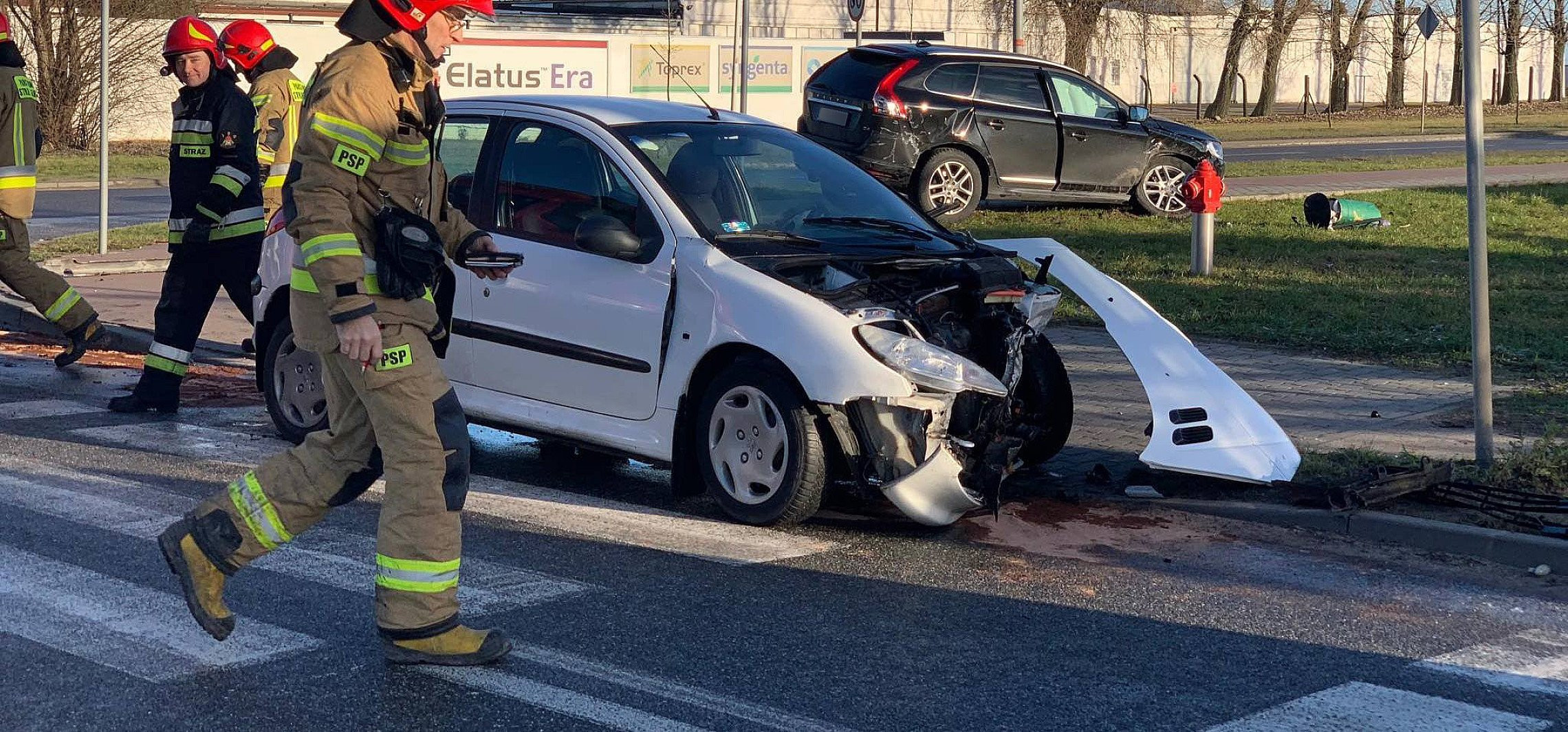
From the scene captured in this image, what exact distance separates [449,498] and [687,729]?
970 mm

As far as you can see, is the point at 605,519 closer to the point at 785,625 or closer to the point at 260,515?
the point at 785,625

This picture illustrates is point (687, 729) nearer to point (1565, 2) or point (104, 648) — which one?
point (104, 648)

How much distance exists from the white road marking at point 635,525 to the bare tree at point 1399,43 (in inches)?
1748

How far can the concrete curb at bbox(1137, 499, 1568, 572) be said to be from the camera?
19.3 ft

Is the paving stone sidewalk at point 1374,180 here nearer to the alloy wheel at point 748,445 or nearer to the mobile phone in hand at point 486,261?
the alloy wheel at point 748,445

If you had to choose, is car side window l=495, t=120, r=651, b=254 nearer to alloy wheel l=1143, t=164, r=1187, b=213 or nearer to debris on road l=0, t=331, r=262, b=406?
debris on road l=0, t=331, r=262, b=406

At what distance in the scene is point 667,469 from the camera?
754 centimetres

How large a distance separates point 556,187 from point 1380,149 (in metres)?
26.1

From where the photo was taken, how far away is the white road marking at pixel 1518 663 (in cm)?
463

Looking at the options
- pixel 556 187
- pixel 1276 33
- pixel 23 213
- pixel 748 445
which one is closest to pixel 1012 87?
pixel 23 213

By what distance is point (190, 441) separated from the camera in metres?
7.80

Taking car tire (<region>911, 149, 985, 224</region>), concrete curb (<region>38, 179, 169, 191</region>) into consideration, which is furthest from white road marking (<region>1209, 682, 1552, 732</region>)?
concrete curb (<region>38, 179, 169, 191</region>)

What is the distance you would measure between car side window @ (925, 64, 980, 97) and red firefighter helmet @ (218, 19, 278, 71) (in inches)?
313

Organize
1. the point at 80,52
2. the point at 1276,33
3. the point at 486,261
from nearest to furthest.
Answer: the point at 486,261 → the point at 80,52 → the point at 1276,33
